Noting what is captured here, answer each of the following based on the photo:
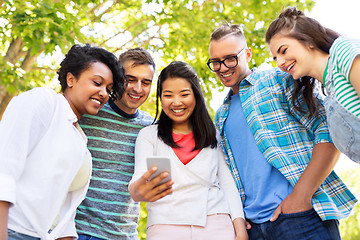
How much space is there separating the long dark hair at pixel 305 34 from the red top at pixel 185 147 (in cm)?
78

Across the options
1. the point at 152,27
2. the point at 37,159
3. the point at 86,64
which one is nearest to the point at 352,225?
the point at 152,27

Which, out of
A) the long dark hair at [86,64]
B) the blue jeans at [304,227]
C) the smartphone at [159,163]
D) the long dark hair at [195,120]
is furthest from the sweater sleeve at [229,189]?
the long dark hair at [86,64]

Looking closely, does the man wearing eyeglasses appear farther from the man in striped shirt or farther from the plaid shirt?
the man in striped shirt

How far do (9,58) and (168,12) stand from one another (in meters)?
2.71

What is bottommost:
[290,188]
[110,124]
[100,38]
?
[290,188]

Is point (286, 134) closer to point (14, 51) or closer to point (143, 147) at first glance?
point (143, 147)

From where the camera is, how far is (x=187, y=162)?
100 inches

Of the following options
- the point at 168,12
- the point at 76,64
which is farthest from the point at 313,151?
the point at 168,12

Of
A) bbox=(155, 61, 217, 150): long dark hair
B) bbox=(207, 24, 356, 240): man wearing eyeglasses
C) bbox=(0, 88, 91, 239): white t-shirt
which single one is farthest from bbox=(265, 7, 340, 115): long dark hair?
bbox=(0, 88, 91, 239): white t-shirt

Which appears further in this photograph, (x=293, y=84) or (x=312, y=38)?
(x=293, y=84)

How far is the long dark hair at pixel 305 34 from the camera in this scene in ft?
7.02

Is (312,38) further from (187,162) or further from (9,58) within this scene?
(9,58)

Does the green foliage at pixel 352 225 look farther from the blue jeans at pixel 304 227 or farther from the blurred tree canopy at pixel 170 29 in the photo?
the blue jeans at pixel 304 227

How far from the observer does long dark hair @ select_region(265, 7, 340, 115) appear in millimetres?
2139
